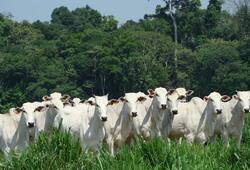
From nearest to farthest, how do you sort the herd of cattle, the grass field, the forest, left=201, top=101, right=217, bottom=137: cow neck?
the grass field < the herd of cattle < left=201, top=101, right=217, bottom=137: cow neck < the forest

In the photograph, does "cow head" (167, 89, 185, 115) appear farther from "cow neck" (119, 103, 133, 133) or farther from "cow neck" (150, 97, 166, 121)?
"cow neck" (119, 103, 133, 133)

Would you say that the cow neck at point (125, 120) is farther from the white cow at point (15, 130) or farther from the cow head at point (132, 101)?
the white cow at point (15, 130)

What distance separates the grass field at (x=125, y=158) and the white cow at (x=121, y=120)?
5125 millimetres

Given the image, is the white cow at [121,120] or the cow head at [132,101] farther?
the cow head at [132,101]

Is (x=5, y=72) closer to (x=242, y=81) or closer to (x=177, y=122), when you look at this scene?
(x=242, y=81)

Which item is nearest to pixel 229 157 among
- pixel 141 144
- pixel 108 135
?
pixel 141 144

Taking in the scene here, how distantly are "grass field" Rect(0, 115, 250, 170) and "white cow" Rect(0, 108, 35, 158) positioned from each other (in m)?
4.66

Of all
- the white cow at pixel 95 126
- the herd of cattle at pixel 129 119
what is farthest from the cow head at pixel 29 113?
the white cow at pixel 95 126

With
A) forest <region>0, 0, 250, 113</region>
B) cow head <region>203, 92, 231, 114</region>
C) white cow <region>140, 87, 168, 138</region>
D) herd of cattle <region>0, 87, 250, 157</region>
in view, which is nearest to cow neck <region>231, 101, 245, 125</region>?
herd of cattle <region>0, 87, 250, 157</region>

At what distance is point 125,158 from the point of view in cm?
1231

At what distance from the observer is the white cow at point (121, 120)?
717 inches

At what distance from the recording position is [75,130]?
731 inches

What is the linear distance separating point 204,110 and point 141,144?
703 cm

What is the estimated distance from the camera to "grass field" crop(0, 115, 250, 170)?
12.1 metres
